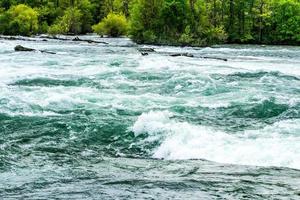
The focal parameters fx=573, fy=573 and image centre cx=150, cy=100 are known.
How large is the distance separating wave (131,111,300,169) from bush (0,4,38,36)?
68.0 metres

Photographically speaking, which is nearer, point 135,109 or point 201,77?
point 135,109

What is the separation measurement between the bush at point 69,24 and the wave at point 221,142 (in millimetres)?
77254

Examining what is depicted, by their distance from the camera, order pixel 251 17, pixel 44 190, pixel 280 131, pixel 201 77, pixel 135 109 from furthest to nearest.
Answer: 1. pixel 251 17
2. pixel 201 77
3. pixel 135 109
4. pixel 280 131
5. pixel 44 190

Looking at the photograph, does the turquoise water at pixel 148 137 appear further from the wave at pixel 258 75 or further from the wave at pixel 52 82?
the wave at pixel 258 75

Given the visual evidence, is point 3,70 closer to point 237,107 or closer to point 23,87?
point 23,87

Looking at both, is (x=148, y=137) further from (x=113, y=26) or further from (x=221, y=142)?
(x=113, y=26)

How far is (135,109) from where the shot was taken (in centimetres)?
1870

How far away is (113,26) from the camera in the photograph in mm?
87250

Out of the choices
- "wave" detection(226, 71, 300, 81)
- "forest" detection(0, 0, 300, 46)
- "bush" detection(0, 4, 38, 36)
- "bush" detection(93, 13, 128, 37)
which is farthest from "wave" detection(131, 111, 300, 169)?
"bush" detection(93, 13, 128, 37)

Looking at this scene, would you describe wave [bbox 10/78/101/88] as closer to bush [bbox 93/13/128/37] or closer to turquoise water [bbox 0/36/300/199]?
turquoise water [bbox 0/36/300/199]

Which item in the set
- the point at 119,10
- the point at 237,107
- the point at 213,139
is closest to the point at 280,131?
the point at 213,139

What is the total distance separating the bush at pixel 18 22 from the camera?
81125 mm

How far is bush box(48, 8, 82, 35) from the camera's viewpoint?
92.0 m

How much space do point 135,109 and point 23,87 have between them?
21.6ft
